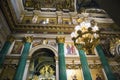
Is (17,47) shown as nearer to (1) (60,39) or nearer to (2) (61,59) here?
(1) (60,39)

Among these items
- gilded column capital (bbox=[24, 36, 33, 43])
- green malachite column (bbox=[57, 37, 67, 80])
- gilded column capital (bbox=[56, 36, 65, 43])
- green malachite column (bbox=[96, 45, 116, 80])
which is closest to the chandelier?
green malachite column (bbox=[57, 37, 67, 80])

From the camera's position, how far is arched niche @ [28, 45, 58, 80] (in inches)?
300

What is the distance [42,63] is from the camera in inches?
330

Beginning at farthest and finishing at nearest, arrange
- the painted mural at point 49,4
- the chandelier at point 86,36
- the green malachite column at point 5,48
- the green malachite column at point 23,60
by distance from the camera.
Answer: the painted mural at point 49,4 < the green malachite column at point 5,48 < the green malachite column at point 23,60 < the chandelier at point 86,36

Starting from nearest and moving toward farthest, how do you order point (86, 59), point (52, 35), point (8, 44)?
point (86, 59), point (8, 44), point (52, 35)

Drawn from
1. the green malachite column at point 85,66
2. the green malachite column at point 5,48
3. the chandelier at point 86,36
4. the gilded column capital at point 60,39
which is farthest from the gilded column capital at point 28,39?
the chandelier at point 86,36

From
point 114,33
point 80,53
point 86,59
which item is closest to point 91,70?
point 86,59

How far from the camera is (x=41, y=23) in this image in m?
10.5

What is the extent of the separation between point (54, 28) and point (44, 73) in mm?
3416

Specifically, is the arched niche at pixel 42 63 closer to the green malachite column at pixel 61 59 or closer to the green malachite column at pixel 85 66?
the green malachite column at pixel 61 59

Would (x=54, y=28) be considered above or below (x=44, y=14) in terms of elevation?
below

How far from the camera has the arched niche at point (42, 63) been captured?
761cm

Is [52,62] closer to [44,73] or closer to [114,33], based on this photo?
[44,73]

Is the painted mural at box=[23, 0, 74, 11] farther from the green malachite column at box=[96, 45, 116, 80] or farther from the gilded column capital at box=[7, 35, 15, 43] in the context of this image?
the green malachite column at box=[96, 45, 116, 80]
